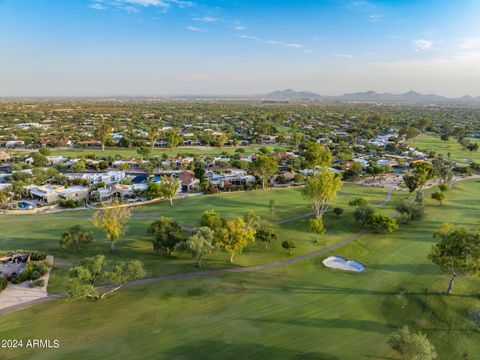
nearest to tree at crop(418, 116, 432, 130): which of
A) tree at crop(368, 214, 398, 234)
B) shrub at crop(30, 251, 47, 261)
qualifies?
tree at crop(368, 214, 398, 234)

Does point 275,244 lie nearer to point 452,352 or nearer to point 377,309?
point 377,309

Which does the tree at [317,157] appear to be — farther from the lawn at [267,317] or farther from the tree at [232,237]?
the tree at [232,237]

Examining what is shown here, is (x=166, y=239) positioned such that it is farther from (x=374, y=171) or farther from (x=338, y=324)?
(x=374, y=171)

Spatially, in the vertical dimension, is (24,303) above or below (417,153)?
below

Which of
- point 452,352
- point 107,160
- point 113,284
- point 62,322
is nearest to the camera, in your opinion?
point 452,352

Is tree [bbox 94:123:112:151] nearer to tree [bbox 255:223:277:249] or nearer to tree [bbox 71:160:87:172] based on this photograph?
tree [bbox 71:160:87:172]

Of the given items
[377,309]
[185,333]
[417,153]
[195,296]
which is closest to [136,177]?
[195,296]

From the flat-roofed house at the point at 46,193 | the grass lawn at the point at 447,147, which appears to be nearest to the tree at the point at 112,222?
the flat-roofed house at the point at 46,193
